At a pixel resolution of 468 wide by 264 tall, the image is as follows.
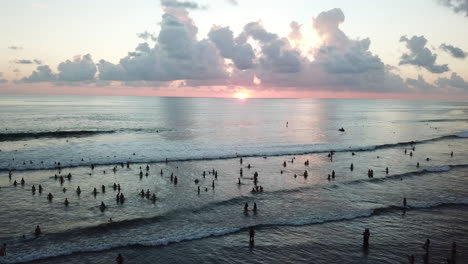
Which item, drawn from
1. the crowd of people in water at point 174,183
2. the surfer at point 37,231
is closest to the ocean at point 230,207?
the crowd of people in water at point 174,183

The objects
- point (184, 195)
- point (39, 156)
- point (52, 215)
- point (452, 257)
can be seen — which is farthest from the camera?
point (39, 156)

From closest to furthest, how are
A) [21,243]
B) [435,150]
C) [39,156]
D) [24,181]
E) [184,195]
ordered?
[21,243]
[184,195]
[24,181]
[39,156]
[435,150]

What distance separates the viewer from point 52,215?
3894 cm

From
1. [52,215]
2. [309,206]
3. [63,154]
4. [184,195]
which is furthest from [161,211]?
[63,154]

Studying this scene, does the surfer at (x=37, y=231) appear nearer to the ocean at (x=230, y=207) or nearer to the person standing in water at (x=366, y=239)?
the ocean at (x=230, y=207)

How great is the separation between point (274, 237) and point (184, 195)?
17.4 meters

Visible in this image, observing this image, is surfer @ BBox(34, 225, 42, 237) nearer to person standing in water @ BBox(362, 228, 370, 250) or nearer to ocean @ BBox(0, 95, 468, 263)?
ocean @ BBox(0, 95, 468, 263)

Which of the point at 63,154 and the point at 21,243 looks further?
the point at 63,154

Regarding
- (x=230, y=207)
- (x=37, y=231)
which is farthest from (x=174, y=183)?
(x=37, y=231)

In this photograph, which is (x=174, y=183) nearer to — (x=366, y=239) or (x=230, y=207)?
(x=230, y=207)

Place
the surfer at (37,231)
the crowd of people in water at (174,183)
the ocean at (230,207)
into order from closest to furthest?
1. the crowd of people in water at (174,183)
2. the ocean at (230,207)
3. the surfer at (37,231)

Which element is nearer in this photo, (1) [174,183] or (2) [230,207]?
(2) [230,207]

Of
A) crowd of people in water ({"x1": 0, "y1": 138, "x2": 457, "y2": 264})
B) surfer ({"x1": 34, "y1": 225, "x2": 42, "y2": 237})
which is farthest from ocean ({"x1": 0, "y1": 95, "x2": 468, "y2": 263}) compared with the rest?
surfer ({"x1": 34, "y1": 225, "x2": 42, "y2": 237})

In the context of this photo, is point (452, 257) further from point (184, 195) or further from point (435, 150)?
point (435, 150)
